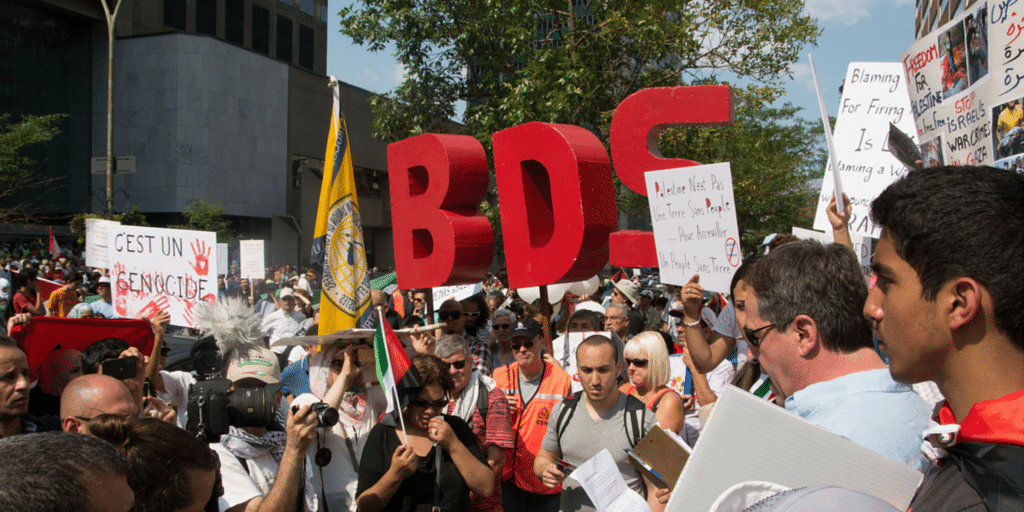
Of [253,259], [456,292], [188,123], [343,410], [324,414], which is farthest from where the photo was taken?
[188,123]

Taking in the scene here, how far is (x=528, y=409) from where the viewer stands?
192 inches

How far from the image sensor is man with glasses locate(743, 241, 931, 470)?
1.81m

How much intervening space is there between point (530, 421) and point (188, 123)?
34.3 meters

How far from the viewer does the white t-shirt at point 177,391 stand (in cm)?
486

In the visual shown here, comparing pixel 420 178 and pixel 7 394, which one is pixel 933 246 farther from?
pixel 420 178

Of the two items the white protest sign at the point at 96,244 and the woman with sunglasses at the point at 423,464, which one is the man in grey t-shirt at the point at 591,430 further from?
the white protest sign at the point at 96,244

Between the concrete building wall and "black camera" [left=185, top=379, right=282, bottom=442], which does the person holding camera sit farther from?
the concrete building wall

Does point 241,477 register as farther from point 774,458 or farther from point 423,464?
point 774,458

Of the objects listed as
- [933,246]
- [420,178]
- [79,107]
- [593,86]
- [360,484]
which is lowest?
[360,484]

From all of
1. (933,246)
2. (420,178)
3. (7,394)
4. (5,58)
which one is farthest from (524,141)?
(5,58)

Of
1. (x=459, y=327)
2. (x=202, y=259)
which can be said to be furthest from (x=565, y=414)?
(x=202, y=259)

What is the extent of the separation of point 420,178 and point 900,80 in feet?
16.1

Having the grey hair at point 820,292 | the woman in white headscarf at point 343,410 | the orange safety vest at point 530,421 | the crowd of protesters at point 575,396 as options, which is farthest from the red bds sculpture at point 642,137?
the grey hair at point 820,292

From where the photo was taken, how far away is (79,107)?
37656mm
